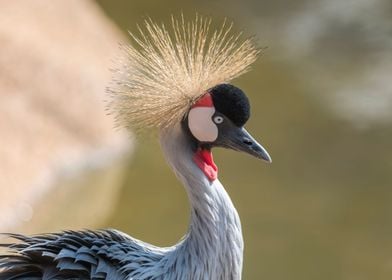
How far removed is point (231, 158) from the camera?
17.4ft

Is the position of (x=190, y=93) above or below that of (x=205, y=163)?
above

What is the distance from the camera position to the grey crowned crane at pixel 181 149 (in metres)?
2.68

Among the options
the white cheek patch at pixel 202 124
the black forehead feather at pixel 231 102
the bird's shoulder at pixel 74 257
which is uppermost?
the black forehead feather at pixel 231 102

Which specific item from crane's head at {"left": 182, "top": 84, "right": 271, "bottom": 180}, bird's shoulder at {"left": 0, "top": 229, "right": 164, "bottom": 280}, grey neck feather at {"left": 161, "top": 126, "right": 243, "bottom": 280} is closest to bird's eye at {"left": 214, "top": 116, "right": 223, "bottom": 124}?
crane's head at {"left": 182, "top": 84, "right": 271, "bottom": 180}

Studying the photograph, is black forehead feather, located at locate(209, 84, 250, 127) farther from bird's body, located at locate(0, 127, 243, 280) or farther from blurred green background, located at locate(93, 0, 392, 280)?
blurred green background, located at locate(93, 0, 392, 280)

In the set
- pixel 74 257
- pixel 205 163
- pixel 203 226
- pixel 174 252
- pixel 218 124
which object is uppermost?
pixel 218 124

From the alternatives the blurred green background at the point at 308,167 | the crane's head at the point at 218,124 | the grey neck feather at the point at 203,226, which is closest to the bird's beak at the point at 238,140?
the crane's head at the point at 218,124

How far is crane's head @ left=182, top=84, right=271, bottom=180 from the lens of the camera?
2.65 meters

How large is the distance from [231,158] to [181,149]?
2.61 meters

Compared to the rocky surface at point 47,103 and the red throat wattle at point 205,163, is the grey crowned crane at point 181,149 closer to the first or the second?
the red throat wattle at point 205,163

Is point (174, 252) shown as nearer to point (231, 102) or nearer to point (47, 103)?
point (231, 102)

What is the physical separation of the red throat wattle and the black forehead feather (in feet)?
0.42

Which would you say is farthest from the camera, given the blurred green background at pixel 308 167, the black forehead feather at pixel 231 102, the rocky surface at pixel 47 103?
the rocky surface at pixel 47 103

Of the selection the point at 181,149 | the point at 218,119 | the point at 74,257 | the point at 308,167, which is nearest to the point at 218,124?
the point at 218,119
